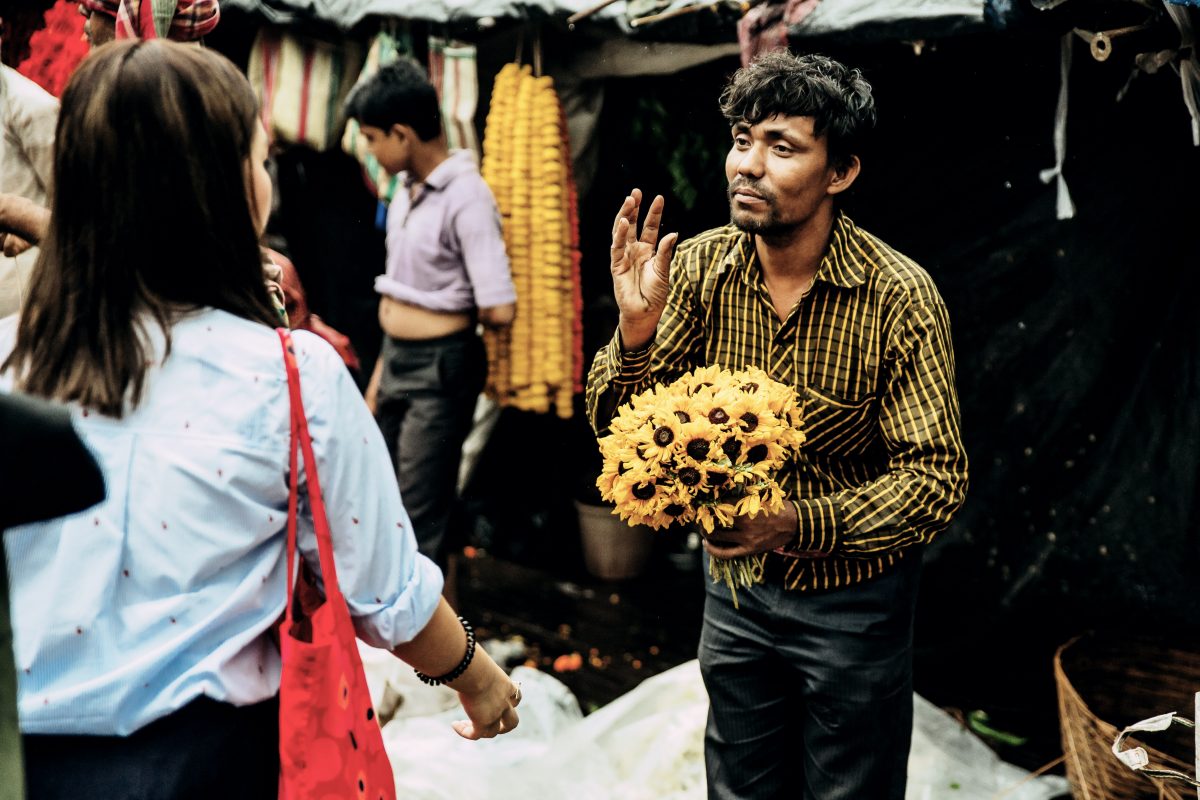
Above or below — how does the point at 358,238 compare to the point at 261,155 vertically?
below

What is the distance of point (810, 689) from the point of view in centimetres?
298

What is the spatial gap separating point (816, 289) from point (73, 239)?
5.73 ft

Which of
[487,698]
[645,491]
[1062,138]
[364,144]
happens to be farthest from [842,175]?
[364,144]

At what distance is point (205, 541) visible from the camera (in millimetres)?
1761

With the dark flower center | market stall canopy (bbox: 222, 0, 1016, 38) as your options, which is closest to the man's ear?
market stall canopy (bbox: 222, 0, 1016, 38)

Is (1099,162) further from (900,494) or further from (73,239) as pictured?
(73,239)

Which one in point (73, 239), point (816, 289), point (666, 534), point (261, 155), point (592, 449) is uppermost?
point (261, 155)

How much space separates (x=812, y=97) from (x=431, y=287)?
2822 millimetres

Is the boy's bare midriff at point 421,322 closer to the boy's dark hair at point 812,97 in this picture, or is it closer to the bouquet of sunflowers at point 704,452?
the boy's dark hair at point 812,97

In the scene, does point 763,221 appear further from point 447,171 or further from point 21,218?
point 447,171

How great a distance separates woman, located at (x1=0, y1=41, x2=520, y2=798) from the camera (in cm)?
170

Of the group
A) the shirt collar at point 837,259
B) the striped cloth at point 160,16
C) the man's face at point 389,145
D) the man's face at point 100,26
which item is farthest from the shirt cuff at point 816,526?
the man's face at point 389,145

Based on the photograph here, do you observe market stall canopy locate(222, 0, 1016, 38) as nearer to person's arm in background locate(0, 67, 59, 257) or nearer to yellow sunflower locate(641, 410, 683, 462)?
yellow sunflower locate(641, 410, 683, 462)

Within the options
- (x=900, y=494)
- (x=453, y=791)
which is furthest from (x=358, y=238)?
(x=900, y=494)
